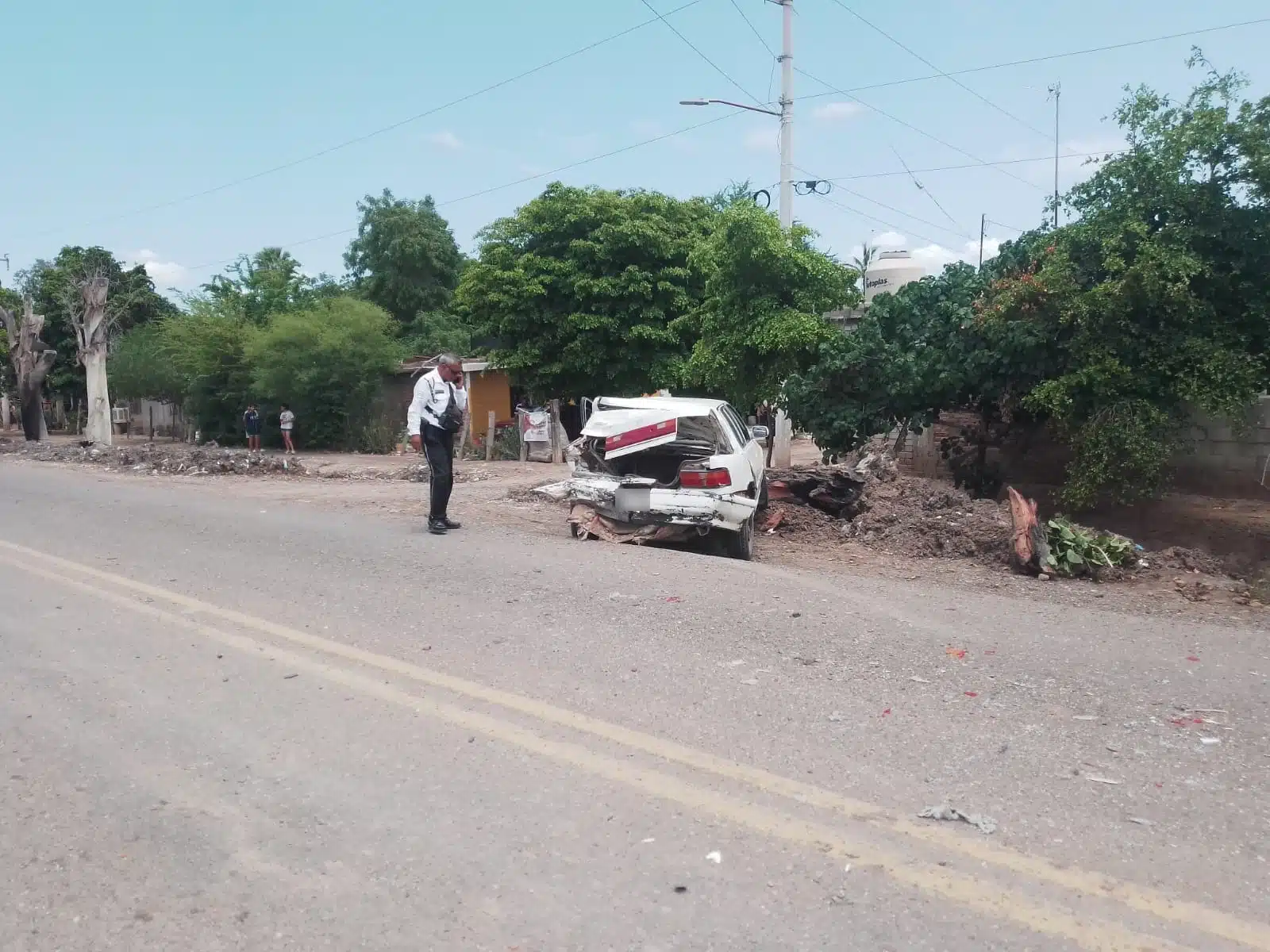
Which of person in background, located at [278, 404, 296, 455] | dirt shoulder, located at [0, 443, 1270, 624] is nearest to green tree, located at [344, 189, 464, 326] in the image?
person in background, located at [278, 404, 296, 455]

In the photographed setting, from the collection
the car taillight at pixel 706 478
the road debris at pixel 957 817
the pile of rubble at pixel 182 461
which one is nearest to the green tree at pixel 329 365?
the pile of rubble at pixel 182 461

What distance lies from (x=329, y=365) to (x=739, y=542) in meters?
21.7

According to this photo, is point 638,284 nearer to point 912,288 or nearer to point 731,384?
point 731,384

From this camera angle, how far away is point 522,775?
4.32 meters

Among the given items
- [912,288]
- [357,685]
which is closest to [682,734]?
[357,685]

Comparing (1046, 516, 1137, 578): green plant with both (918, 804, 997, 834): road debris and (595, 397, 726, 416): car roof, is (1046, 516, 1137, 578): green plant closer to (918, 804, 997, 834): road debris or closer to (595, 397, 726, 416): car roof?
(595, 397, 726, 416): car roof

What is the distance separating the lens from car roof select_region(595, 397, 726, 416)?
1018 centimetres

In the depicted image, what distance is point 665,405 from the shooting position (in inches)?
405

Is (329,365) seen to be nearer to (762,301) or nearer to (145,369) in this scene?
(145,369)

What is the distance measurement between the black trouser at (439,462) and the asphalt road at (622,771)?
243cm

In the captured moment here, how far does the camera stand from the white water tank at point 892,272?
19859 millimetres

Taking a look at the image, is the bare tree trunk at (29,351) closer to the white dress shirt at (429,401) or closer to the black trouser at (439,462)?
the black trouser at (439,462)

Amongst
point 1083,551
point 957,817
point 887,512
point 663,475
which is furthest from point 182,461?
point 957,817

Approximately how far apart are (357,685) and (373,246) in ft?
134
